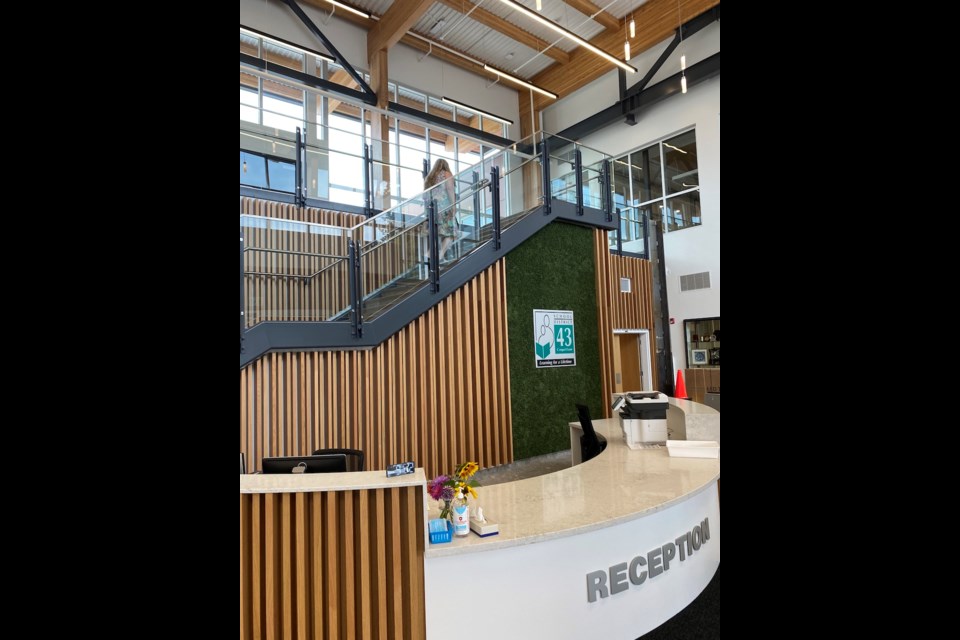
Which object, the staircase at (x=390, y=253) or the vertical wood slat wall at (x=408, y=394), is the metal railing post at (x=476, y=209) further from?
the vertical wood slat wall at (x=408, y=394)

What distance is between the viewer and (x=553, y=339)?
6949 mm

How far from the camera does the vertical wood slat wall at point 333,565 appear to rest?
1.93m

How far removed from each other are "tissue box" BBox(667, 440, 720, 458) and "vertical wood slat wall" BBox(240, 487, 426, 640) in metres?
2.30

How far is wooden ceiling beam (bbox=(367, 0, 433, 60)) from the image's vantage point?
396 inches

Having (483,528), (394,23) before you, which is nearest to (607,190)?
(394,23)

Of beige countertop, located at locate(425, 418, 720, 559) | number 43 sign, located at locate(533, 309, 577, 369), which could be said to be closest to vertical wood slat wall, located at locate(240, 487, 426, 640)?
beige countertop, located at locate(425, 418, 720, 559)

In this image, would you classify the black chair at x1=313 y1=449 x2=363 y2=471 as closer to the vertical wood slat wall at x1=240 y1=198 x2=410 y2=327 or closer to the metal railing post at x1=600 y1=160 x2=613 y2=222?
the vertical wood slat wall at x1=240 y1=198 x2=410 y2=327

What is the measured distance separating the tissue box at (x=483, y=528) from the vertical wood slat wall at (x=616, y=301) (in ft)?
18.1

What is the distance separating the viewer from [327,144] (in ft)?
28.2
